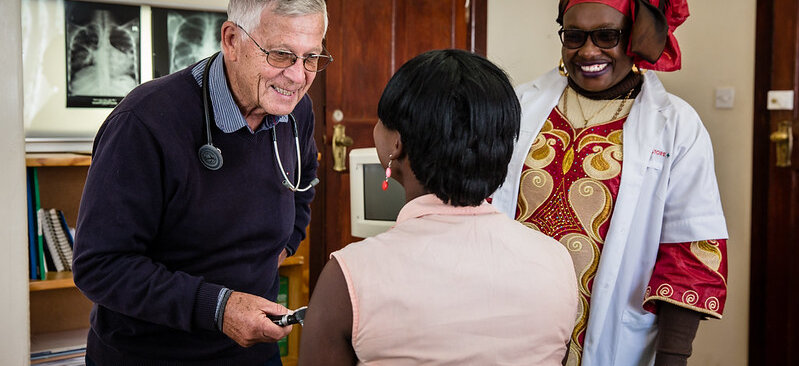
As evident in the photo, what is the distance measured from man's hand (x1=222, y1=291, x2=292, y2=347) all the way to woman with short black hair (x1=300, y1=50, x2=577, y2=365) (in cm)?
32

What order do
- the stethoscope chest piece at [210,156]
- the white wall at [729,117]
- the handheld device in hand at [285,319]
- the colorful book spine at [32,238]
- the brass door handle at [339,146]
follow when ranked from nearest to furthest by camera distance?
the handheld device in hand at [285,319] < the stethoscope chest piece at [210,156] < the colorful book spine at [32,238] < the white wall at [729,117] < the brass door handle at [339,146]

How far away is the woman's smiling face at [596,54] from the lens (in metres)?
1.69

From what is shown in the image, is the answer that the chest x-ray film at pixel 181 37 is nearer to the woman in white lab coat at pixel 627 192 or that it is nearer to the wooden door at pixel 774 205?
the woman in white lab coat at pixel 627 192

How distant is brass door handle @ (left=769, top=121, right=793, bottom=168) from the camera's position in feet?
9.61

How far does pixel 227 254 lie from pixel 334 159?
7.88ft

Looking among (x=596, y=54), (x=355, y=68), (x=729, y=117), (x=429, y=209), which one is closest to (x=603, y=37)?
(x=596, y=54)

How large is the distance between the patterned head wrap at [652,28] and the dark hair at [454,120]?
77cm

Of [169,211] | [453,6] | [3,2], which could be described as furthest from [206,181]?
[453,6]

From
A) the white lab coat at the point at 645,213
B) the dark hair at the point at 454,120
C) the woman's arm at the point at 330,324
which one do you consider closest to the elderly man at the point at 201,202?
the woman's arm at the point at 330,324

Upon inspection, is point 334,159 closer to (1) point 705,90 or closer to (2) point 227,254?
(1) point 705,90

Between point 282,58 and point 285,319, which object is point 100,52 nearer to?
point 282,58

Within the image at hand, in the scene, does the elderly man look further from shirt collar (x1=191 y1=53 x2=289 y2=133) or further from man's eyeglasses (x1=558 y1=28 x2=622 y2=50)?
man's eyeglasses (x1=558 y1=28 x2=622 y2=50)

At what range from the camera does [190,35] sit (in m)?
3.01

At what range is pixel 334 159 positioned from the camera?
3.84 meters
